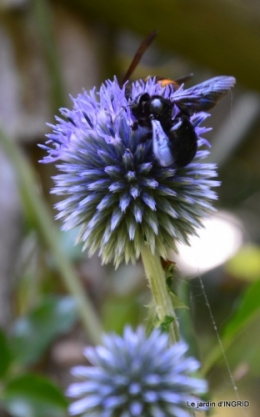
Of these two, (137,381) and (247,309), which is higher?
(247,309)

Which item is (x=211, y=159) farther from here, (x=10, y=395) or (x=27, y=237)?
(x=10, y=395)

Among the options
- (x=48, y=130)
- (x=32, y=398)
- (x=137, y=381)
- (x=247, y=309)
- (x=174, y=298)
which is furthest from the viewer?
(x=48, y=130)

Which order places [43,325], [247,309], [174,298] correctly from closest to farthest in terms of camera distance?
[174,298] < [247,309] < [43,325]

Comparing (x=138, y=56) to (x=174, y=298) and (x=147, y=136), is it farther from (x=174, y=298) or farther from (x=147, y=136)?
(x=174, y=298)

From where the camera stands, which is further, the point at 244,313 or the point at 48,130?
the point at 48,130

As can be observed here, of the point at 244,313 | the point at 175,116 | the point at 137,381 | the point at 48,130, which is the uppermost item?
the point at 48,130

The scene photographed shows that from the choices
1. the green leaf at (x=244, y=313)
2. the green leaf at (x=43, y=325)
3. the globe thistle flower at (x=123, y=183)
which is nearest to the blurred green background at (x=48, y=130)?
the green leaf at (x=43, y=325)

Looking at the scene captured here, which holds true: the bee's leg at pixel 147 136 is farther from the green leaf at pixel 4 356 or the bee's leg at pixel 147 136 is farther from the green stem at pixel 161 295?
the green leaf at pixel 4 356

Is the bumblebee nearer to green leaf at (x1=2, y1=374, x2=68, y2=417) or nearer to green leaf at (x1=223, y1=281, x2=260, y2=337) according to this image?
green leaf at (x1=223, y1=281, x2=260, y2=337)

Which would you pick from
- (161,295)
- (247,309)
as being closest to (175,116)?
(161,295)
